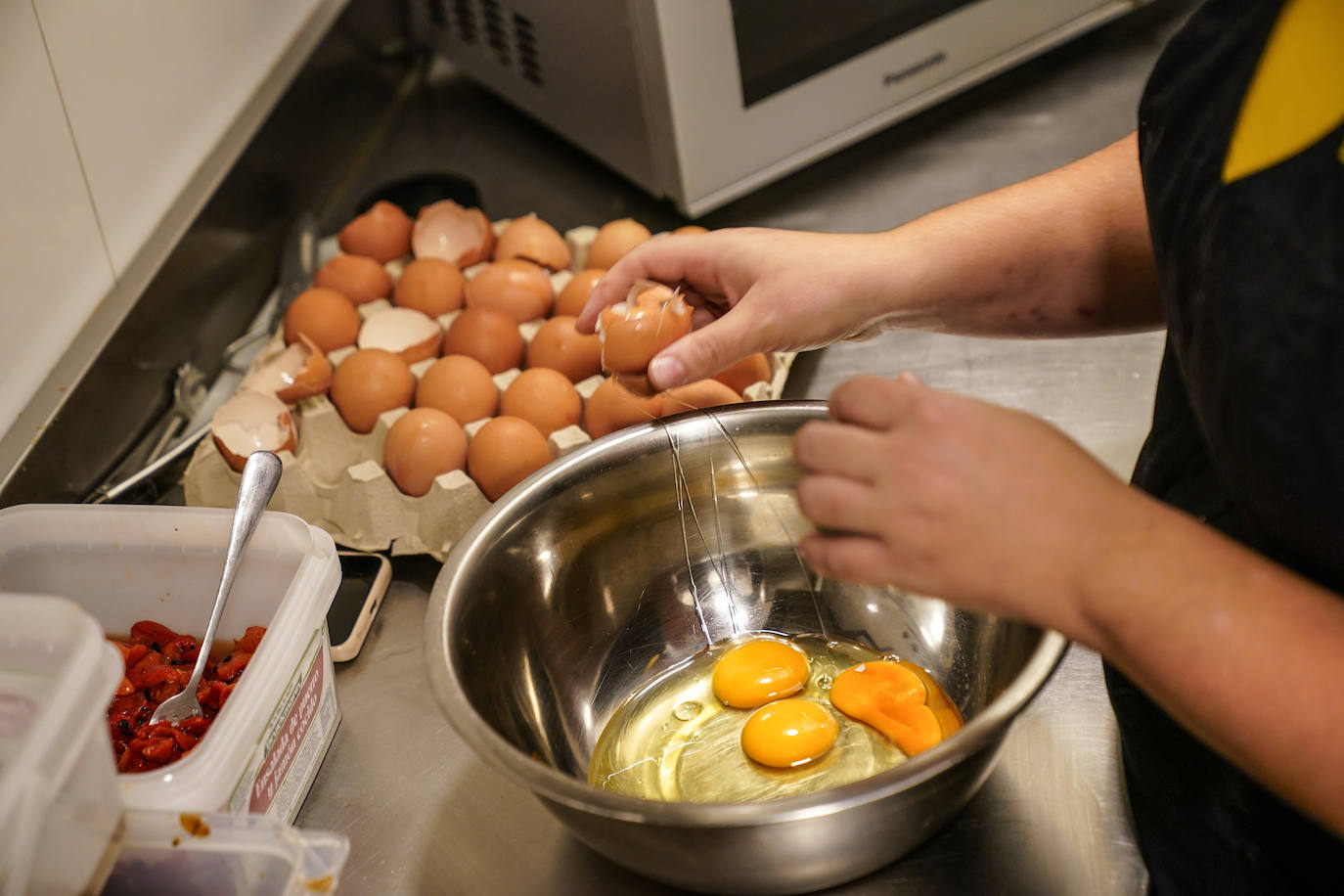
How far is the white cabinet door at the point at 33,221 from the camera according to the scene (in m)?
1.04

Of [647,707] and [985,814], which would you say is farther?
[647,707]

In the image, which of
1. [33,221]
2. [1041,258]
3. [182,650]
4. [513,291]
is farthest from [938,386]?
[33,221]

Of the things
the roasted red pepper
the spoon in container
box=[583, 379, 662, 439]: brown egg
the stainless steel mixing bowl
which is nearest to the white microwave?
box=[583, 379, 662, 439]: brown egg

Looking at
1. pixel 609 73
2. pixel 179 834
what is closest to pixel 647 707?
pixel 179 834

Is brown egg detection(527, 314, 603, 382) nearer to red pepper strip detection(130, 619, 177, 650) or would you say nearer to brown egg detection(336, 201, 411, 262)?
brown egg detection(336, 201, 411, 262)

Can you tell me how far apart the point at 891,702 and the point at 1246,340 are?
396mm

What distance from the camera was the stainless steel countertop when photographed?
0.83 metres

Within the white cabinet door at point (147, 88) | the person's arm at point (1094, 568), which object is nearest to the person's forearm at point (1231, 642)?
the person's arm at point (1094, 568)

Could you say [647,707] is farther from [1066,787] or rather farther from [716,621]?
[1066,787]

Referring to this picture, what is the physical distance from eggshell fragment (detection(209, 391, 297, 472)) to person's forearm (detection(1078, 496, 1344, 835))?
0.83m

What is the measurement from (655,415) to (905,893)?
48cm

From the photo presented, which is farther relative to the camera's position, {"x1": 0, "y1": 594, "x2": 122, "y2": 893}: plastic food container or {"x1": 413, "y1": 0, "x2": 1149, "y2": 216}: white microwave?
{"x1": 413, "y1": 0, "x2": 1149, "y2": 216}: white microwave

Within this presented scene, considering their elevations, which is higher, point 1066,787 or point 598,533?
point 598,533

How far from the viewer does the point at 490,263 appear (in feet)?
4.66
